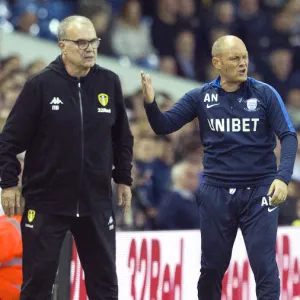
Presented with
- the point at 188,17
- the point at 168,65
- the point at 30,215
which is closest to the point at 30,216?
the point at 30,215

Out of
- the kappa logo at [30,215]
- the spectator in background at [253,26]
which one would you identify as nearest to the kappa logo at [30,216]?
the kappa logo at [30,215]

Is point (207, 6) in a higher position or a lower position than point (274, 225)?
higher

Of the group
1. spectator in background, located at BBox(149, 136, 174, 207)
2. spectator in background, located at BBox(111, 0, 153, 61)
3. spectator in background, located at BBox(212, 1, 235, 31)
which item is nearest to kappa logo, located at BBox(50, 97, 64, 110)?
spectator in background, located at BBox(149, 136, 174, 207)

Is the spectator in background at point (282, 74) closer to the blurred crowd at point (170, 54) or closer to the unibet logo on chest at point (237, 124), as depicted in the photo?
the blurred crowd at point (170, 54)

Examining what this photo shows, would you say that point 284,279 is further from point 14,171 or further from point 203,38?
point 203,38

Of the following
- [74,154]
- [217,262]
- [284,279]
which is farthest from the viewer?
[284,279]

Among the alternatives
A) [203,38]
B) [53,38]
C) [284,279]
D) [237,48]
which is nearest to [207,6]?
[203,38]

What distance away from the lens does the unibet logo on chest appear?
20.8 feet

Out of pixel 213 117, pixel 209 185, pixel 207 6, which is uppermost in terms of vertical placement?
pixel 207 6

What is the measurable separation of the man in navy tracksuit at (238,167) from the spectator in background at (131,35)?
22.3 ft

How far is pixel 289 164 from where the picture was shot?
6.17 metres

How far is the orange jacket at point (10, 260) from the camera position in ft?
21.3

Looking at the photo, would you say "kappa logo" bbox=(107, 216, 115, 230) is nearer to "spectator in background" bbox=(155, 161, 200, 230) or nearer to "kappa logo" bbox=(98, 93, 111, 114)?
"kappa logo" bbox=(98, 93, 111, 114)

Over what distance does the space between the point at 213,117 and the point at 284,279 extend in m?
1.96
